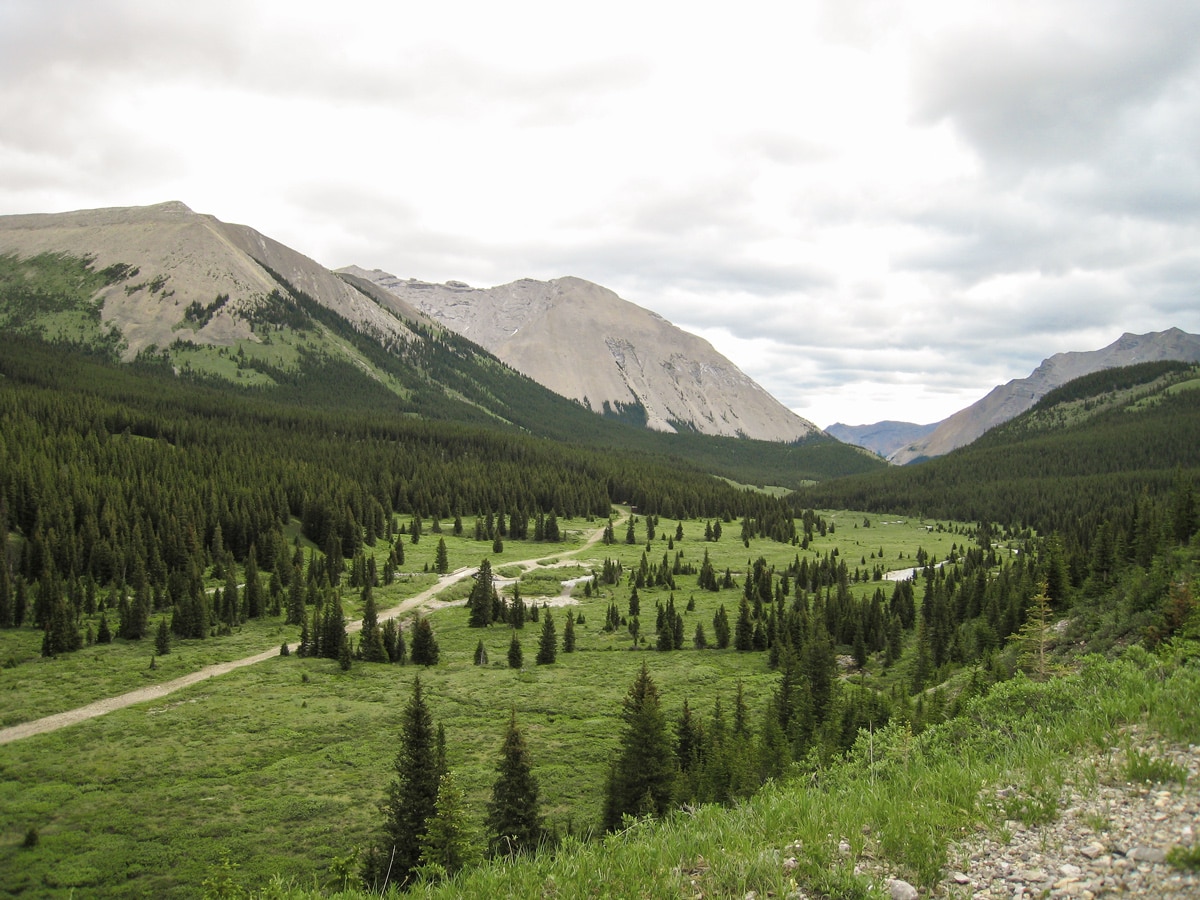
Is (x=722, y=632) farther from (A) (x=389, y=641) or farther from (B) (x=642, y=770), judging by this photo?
(B) (x=642, y=770)

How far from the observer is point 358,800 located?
40156 mm

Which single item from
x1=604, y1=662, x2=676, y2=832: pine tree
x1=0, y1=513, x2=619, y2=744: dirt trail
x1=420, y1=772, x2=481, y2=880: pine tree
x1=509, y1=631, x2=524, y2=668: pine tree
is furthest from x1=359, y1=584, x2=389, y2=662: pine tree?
x1=420, y1=772, x2=481, y2=880: pine tree

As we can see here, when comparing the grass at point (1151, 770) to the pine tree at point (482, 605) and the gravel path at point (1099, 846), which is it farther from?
the pine tree at point (482, 605)

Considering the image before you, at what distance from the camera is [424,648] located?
69.3 m

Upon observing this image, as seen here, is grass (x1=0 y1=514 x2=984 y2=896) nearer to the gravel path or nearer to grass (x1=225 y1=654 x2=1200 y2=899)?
grass (x1=225 y1=654 x2=1200 y2=899)

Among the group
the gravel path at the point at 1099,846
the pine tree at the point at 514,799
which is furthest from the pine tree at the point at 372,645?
the gravel path at the point at 1099,846

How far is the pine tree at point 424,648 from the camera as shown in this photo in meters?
68.9

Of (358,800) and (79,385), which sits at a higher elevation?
(79,385)

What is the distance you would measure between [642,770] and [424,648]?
39492 millimetres

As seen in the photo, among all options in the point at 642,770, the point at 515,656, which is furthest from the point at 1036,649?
the point at 515,656

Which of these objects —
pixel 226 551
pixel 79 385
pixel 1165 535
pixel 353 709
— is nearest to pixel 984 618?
pixel 1165 535

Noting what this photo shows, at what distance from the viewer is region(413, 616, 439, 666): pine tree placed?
68.9m

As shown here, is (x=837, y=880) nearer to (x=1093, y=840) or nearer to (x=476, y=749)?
(x=1093, y=840)

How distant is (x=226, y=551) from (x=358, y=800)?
7105cm
